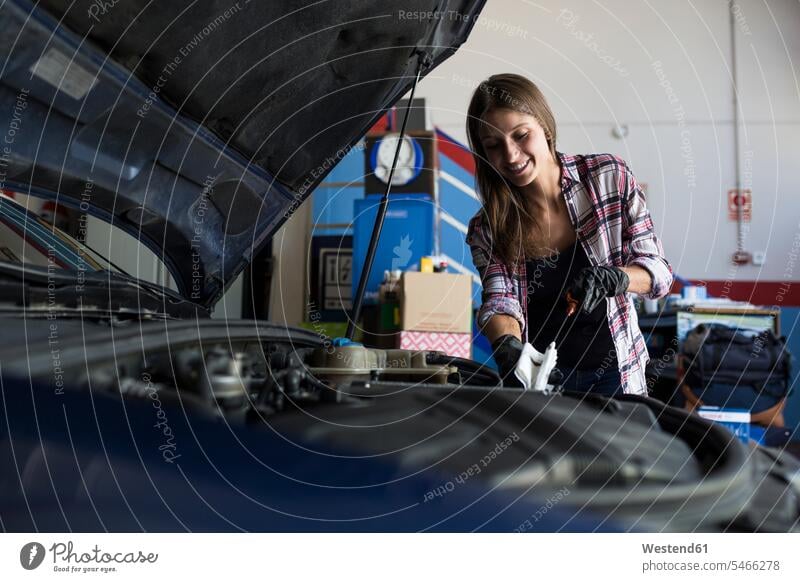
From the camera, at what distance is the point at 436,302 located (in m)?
2.88

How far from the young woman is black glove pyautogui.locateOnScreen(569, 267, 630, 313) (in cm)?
3

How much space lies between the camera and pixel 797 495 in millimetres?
564

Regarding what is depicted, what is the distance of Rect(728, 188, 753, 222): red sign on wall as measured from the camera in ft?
16.4

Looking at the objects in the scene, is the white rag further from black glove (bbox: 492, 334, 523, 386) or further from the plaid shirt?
the plaid shirt

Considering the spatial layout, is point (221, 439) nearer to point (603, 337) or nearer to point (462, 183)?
point (603, 337)

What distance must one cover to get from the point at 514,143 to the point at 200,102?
607 mm

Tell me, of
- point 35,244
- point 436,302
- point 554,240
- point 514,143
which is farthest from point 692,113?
point 35,244

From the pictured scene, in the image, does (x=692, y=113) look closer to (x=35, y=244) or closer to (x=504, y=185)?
(x=504, y=185)

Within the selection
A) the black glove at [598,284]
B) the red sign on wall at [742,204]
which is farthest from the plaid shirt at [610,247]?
the red sign on wall at [742,204]

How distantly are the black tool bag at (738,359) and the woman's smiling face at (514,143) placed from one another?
233 centimetres

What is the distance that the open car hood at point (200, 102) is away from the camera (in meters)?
1.00
